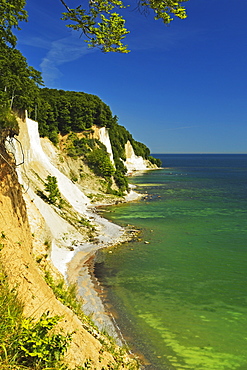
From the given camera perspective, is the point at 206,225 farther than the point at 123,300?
Yes

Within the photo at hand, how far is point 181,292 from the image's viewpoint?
20.2 metres

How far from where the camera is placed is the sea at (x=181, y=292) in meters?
14.1

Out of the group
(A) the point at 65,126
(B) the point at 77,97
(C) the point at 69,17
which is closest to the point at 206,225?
(C) the point at 69,17

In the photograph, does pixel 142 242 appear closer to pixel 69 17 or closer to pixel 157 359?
pixel 157 359

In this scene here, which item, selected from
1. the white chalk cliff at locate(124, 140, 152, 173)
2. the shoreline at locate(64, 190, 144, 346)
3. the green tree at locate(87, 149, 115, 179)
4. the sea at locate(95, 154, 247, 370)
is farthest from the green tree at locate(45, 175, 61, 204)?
the white chalk cliff at locate(124, 140, 152, 173)

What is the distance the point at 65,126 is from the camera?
64562 mm

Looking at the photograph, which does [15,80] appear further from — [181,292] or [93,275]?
[181,292]

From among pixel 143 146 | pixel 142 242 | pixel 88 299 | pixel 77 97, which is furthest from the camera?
pixel 143 146

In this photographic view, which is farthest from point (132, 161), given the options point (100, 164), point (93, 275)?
point (93, 275)

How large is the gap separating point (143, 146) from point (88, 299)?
156 meters

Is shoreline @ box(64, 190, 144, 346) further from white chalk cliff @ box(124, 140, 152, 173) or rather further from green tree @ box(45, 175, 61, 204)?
white chalk cliff @ box(124, 140, 152, 173)

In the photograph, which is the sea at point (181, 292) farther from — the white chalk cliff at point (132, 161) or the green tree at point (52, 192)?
the white chalk cliff at point (132, 161)

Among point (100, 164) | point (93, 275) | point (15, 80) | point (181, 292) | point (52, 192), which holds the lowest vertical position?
point (181, 292)

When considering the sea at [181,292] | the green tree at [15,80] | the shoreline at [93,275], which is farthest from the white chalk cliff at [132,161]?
the shoreline at [93,275]
